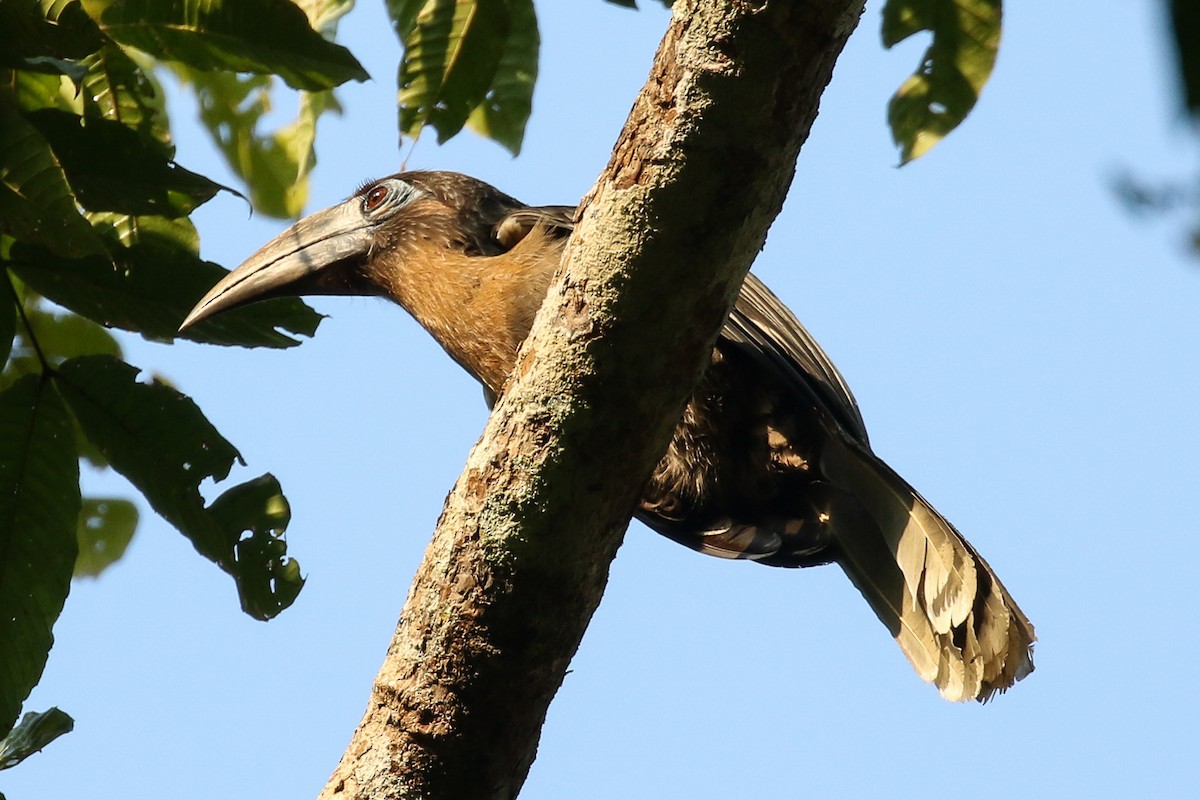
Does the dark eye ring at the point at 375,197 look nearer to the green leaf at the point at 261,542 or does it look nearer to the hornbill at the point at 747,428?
the hornbill at the point at 747,428

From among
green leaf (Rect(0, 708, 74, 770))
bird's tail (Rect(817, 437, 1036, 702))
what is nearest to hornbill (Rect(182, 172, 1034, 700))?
bird's tail (Rect(817, 437, 1036, 702))

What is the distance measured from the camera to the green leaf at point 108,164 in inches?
89.0

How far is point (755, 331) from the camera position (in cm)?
330

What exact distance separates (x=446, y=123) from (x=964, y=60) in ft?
4.08

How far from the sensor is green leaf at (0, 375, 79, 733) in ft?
7.47

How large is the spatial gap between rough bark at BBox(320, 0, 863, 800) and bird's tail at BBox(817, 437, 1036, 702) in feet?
3.63

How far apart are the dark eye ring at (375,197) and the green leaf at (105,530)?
150 centimetres

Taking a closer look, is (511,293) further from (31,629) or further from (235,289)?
(31,629)

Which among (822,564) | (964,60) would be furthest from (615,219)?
(822,564)

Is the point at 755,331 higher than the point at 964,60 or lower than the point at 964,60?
lower

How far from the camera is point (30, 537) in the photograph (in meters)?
2.32

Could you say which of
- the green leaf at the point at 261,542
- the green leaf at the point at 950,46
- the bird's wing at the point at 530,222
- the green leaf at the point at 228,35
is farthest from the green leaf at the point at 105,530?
the green leaf at the point at 950,46

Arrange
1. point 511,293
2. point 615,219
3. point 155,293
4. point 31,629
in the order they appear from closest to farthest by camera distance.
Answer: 1. point 615,219
2. point 31,629
3. point 155,293
4. point 511,293

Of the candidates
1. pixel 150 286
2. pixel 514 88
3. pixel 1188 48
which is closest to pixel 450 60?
pixel 514 88
